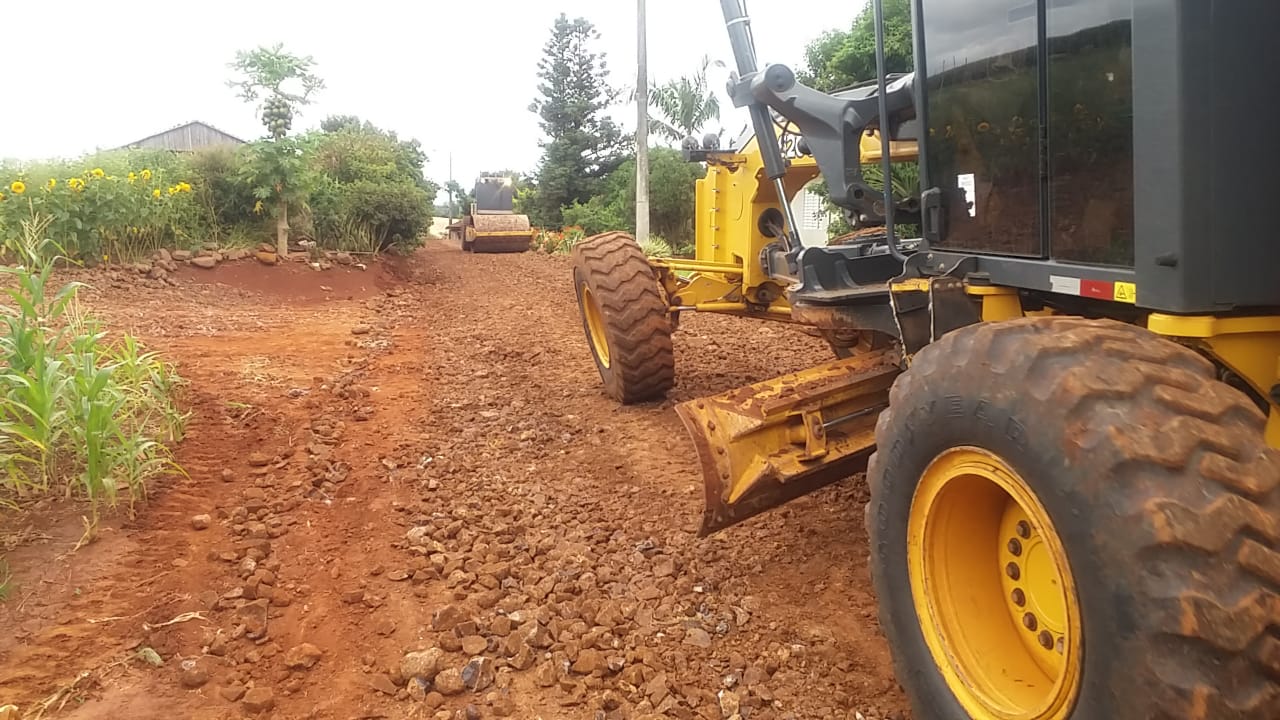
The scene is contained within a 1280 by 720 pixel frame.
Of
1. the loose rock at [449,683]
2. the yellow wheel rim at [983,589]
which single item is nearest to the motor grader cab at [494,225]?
the loose rock at [449,683]

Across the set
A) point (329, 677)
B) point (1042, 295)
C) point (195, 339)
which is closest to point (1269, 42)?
point (1042, 295)

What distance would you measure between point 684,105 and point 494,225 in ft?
32.1

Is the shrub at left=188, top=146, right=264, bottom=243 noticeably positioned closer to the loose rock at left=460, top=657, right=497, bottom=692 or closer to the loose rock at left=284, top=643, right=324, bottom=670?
the loose rock at left=284, top=643, right=324, bottom=670

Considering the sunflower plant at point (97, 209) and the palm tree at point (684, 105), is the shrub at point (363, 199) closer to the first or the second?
the sunflower plant at point (97, 209)

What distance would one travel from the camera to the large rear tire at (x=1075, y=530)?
5.04 feet

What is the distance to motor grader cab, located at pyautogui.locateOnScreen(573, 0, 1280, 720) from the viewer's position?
157 cm

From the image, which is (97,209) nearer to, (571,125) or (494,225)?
(494,225)

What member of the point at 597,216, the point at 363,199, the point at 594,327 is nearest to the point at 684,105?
the point at 597,216

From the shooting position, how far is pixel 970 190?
270 centimetres

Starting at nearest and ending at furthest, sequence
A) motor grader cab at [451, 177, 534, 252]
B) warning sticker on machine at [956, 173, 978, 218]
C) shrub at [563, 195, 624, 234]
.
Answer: warning sticker on machine at [956, 173, 978, 218], motor grader cab at [451, 177, 534, 252], shrub at [563, 195, 624, 234]

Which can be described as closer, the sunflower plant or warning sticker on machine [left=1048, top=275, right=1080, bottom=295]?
warning sticker on machine [left=1048, top=275, right=1080, bottom=295]

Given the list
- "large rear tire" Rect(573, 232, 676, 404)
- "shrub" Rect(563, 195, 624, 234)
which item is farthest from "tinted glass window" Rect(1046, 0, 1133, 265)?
"shrub" Rect(563, 195, 624, 234)

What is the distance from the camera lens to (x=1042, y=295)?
2.62 m

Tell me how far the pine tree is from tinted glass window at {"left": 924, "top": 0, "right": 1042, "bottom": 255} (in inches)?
1156
